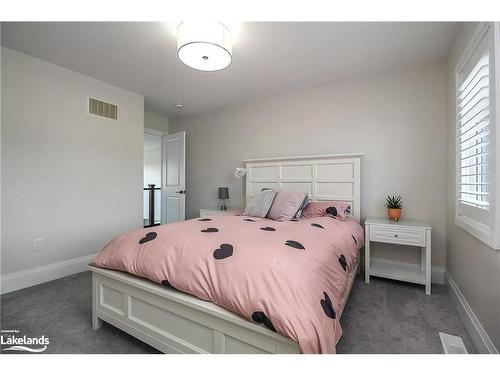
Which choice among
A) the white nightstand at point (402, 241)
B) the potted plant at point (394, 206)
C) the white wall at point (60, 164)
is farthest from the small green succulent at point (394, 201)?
the white wall at point (60, 164)

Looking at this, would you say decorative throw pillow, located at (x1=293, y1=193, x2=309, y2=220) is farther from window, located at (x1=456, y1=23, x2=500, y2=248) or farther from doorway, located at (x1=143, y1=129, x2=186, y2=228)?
doorway, located at (x1=143, y1=129, x2=186, y2=228)

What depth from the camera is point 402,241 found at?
218 centimetres

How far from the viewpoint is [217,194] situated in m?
3.89

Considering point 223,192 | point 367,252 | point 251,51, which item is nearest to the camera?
point 251,51

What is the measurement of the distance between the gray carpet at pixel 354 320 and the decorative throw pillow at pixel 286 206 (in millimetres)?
946

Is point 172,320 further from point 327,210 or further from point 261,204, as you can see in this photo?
point 327,210

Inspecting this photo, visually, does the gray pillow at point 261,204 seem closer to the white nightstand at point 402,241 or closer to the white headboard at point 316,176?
the white headboard at point 316,176

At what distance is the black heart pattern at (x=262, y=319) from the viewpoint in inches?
36.0

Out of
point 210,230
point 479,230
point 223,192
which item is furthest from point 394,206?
point 223,192

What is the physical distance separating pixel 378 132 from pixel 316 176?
87cm

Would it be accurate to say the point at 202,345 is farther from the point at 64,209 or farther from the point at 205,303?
the point at 64,209

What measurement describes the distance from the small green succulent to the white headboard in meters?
0.30
